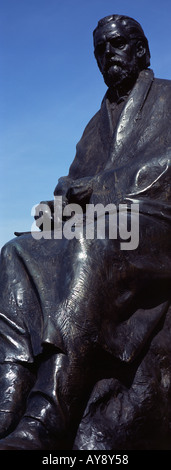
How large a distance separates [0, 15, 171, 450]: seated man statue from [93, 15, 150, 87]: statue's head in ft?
2.18

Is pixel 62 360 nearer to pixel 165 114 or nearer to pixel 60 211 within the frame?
pixel 60 211

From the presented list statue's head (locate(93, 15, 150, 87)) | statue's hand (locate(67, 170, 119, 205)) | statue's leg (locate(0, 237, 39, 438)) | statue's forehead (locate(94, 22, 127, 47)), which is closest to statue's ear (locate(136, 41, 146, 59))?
statue's head (locate(93, 15, 150, 87))

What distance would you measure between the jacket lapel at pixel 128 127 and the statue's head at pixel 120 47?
14 cm

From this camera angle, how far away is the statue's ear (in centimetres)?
491

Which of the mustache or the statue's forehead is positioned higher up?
the statue's forehead

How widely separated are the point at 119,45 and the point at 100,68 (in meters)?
0.28

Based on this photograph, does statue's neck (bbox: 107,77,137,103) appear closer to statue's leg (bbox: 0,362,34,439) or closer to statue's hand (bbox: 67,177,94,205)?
statue's hand (bbox: 67,177,94,205)

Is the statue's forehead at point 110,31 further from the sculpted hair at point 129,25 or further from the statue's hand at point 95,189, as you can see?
the statue's hand at point 95,189

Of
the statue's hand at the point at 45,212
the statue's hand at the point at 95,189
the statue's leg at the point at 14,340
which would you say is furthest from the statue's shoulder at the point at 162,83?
the statue's leg at the point at 14,340

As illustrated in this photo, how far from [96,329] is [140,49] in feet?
7.72

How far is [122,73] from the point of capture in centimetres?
487

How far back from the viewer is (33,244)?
4102mm

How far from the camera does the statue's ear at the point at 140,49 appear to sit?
16.1 ft

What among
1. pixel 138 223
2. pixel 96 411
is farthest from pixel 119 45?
pixel 96 411
